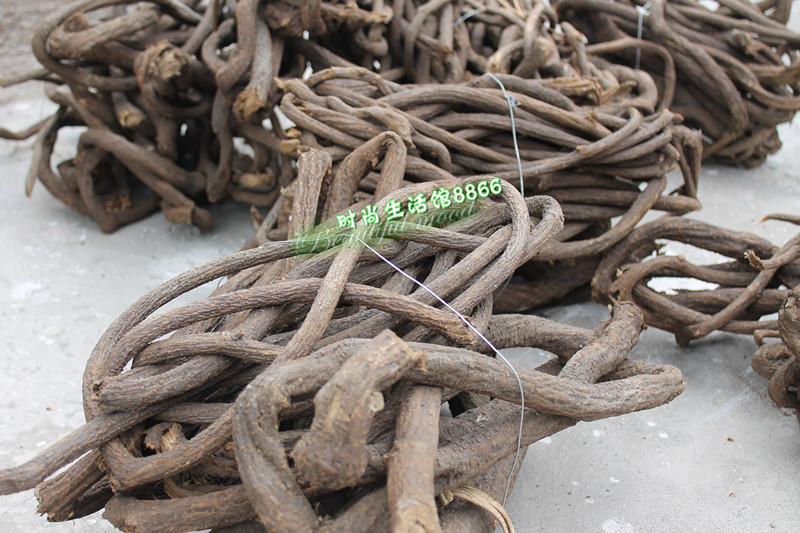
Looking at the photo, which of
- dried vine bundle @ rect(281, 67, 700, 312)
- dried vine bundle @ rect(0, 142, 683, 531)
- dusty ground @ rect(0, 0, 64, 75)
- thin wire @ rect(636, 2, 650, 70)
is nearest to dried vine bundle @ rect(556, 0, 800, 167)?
thin wire @ rect(636, 2, 650, 70)

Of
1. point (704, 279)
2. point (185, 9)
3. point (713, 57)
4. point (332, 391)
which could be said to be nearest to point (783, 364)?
point (704, 279)

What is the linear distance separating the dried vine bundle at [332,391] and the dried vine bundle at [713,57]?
1.12 m

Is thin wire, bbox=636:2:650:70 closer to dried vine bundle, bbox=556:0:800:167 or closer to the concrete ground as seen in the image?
dried vine bundle, bbox=556:0:800:167

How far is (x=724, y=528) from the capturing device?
2.91 feet

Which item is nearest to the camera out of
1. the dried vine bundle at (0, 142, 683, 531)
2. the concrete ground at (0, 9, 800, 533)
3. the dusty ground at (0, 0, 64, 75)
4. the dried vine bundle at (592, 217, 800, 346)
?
the dried vine bundle at (0, 142, 683, 531)

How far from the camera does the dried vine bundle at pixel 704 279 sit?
3.77 ft

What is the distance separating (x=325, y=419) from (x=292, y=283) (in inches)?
9.7

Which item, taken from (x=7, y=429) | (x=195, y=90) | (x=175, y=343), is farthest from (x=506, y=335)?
(x=195, y=90)

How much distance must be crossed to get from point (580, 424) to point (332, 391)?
61cm

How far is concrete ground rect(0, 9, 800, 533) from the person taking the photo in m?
0.93

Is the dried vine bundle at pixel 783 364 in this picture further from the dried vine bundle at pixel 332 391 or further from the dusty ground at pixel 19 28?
the dusty ground at pixel 19 28

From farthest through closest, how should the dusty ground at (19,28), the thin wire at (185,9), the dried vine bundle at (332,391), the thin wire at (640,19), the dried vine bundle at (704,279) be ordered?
1. the dusty ground at (19,28)
2. the thin wire at (640,19)
3. the thin wire at (185,9)
4. the dried vine bundle at (704,279)
5. the dried vine bundle at (332,391)

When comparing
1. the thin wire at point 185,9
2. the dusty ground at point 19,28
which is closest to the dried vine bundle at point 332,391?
the thin wire at point 185,9

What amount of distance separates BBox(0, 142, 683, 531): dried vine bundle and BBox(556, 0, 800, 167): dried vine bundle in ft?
3.68
